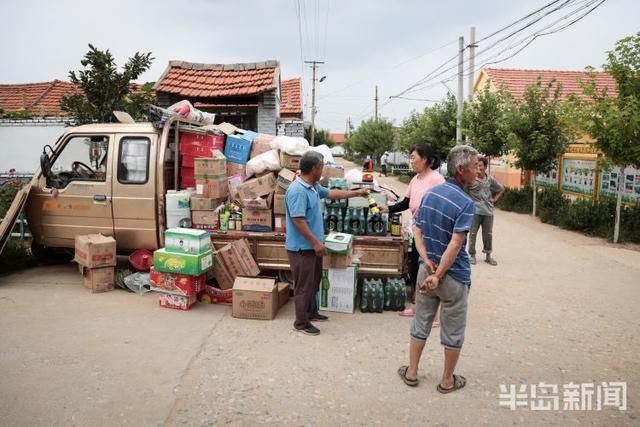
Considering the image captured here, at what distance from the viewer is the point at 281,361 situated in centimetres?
425

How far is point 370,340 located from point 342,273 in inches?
38.7

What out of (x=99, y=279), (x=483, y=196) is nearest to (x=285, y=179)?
(x=99, y=279)

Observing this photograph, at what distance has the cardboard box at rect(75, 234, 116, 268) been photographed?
19.4ft

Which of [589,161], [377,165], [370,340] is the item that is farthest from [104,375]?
[377,165]

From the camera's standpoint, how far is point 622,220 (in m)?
10.9

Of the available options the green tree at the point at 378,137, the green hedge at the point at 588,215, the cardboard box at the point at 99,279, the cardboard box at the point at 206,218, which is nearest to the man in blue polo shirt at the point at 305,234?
the cardboard box at the point at 206,218

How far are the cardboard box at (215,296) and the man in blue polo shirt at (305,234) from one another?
1201 millimetres

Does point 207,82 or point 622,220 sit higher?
point 207,82

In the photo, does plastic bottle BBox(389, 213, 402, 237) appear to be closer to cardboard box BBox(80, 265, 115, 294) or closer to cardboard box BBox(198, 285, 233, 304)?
cardboard box BBox(198, 285, 233, 304)

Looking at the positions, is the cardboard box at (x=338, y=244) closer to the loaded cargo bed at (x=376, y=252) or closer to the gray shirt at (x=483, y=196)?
the loaded cargo bed at (x=376, y=252)

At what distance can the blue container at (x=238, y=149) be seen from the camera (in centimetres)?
665

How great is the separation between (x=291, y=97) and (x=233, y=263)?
11.8m

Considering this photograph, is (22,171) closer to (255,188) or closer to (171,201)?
(171,201)

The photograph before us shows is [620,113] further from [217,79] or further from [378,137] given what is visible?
[378,137]
